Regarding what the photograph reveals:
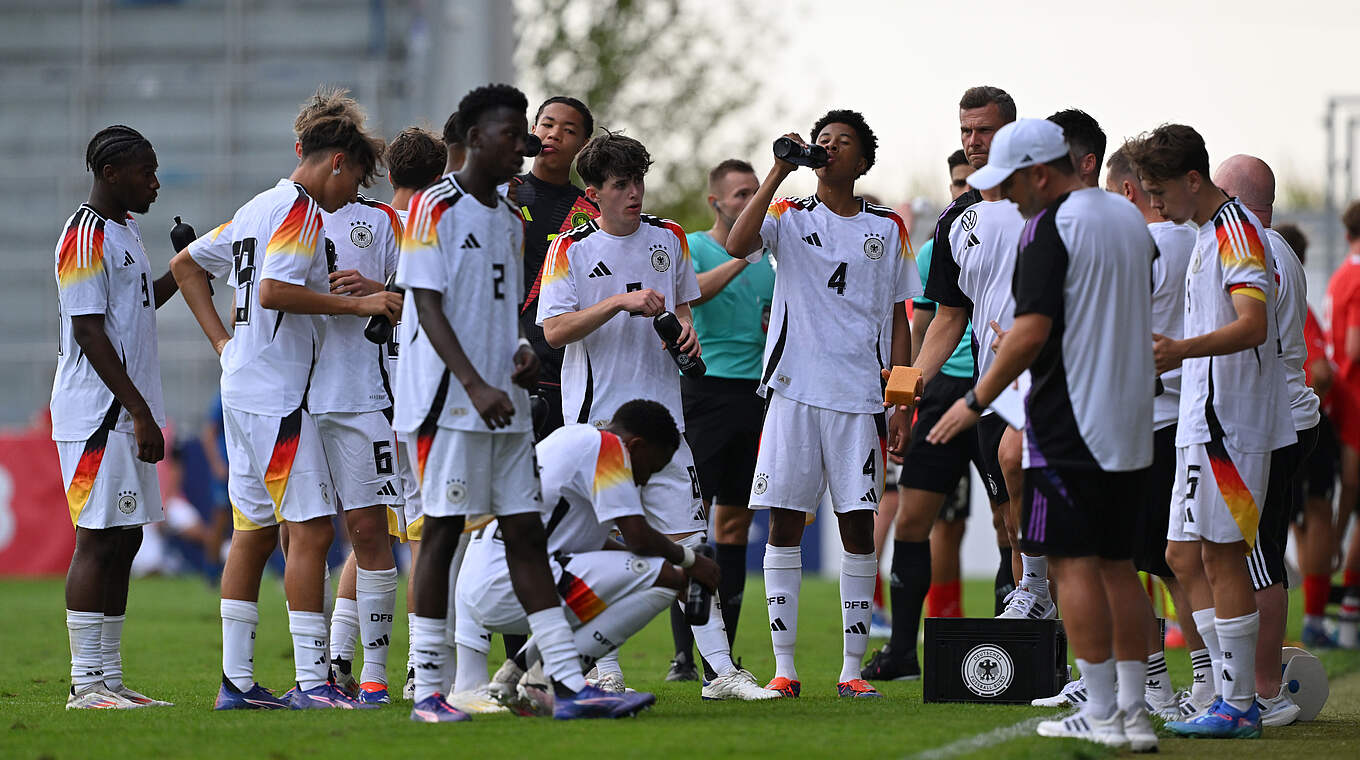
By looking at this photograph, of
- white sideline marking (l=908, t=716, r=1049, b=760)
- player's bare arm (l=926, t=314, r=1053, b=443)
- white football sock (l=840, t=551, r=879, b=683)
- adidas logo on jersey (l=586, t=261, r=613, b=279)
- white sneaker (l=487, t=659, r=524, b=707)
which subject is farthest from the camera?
white football sock (l=840, t=551, r=879, b=683)

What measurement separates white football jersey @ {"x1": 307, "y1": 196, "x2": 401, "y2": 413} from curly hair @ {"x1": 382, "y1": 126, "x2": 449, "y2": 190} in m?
0.33

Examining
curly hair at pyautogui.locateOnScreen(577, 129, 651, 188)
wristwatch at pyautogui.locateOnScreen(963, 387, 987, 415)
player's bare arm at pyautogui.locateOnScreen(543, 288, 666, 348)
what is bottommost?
wristwatch at pyautogui.locateOnScreen(963, 387, 987, 415)

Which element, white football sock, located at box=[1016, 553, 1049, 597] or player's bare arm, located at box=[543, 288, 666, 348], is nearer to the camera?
player's bare arm, located at box=[543, 288, 666, 348]

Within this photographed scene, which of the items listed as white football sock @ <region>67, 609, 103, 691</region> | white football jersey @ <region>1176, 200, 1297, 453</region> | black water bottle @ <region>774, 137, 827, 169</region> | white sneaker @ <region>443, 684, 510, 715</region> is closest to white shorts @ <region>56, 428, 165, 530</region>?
white football sock @ <region>67, 609, 103, 691</region>

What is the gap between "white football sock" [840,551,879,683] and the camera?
7.69m

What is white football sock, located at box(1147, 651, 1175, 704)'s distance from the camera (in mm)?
6926

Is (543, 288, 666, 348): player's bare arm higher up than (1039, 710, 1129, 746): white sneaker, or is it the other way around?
(543, 288, 666, 348): player's bare arm

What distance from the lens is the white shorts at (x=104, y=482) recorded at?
6996mm

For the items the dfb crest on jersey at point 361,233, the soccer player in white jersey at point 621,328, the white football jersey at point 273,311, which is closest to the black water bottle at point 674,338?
the soccer player in white jersey at point 621,328

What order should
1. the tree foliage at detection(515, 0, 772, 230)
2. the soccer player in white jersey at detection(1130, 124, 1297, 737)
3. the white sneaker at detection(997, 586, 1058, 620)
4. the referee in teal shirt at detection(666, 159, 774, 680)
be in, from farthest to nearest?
the tree foliage at detection(515, 0, 772, 230)
the referee in teal shirt at detection(666, 159, 774, 680)
the white sneaker at detection(997, 586, 1058, 620)
the soccer player in white jersey at detection(1130, 124, 1297, 737)

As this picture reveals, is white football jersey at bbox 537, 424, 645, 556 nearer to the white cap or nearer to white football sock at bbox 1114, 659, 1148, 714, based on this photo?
the white cap

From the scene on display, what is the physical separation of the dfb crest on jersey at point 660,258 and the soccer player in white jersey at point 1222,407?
7.17ft

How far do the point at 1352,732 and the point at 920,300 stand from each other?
128 inches

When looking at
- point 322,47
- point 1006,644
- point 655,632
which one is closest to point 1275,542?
point 1006,644
